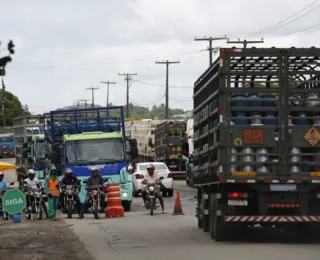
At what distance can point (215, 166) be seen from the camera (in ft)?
57.8

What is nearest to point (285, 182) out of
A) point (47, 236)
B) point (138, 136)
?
point (47, 236)

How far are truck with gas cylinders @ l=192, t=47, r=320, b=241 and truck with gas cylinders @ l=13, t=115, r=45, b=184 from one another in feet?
91.4

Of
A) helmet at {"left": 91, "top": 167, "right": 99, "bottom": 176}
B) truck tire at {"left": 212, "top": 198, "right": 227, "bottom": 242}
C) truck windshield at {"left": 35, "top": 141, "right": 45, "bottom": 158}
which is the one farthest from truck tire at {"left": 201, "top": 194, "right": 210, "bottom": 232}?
truck windshield at {"left": 35, "top": 141, "right": 45, "bottom": 158}

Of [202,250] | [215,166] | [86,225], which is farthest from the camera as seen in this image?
[86,225]

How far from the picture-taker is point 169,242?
1847 cm

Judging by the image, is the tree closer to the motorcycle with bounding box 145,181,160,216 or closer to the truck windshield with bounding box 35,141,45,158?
the truck windshield with bounding box 35,141,45,158

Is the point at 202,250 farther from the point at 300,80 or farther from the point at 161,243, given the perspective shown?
the point at 300,80

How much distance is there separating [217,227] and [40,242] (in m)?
4.12

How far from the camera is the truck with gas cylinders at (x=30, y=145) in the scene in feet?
149

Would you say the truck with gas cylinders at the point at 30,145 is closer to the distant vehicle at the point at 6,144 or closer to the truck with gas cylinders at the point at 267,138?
the distant vehicle at the point at 6,144

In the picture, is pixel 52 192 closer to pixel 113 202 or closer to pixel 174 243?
pixel 113 202

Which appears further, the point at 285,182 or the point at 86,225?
the point at 86,225

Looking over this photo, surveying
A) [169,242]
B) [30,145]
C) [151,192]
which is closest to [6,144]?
[30,145]

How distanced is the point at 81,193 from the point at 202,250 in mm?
13837
